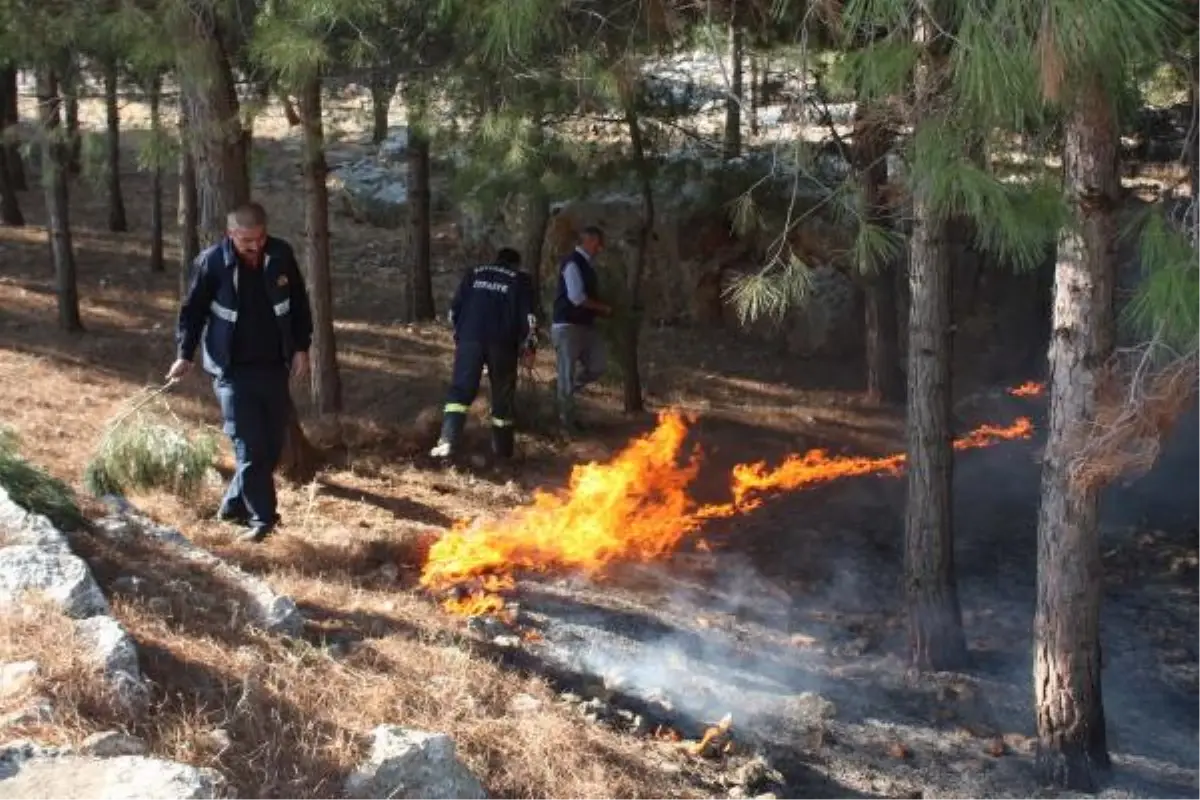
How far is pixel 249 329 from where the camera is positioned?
689 cm

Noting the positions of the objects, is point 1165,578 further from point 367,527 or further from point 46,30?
point 46,30

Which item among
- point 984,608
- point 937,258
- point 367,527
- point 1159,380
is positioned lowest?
point 984,608

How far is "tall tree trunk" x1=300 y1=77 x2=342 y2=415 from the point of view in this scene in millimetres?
9827

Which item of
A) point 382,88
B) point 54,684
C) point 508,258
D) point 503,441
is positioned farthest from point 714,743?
point 382,88

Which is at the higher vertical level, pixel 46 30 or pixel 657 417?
pixel 46 30

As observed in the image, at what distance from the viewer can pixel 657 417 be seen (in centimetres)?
1258

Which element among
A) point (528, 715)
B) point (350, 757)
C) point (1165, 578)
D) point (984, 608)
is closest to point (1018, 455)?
point (1165, 578)

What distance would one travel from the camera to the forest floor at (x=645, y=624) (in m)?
4.88

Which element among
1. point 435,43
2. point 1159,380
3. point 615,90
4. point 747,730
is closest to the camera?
point 1159,380

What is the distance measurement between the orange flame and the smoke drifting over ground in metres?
3.52

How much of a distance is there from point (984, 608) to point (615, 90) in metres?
4.25

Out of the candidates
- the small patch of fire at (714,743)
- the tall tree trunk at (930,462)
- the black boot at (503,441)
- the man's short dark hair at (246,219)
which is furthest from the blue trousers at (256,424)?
the tall tree trunk at (930,462)

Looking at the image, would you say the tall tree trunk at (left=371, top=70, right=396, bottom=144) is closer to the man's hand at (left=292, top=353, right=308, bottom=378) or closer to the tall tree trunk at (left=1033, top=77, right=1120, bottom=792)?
the man's hand at (left=292, top=353, right=308, bottom=378)

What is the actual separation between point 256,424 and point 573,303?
466 cm
